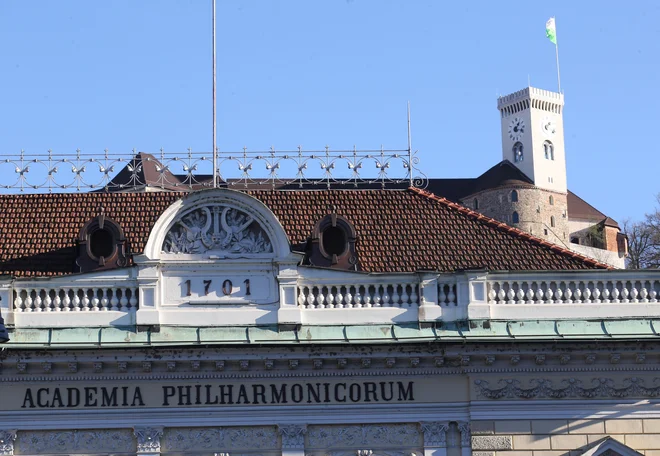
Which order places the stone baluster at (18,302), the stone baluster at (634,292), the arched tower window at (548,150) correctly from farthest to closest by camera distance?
1. the arched tower window at (548,150)
2. the stone baluster at (634,292)
3. the stone baluster at (18,302)

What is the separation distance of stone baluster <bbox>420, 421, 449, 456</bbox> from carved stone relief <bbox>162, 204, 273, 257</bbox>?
465 centimetres

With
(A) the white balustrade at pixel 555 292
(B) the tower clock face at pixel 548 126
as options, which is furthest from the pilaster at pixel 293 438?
(B) the tower clock face at pixel 548 126

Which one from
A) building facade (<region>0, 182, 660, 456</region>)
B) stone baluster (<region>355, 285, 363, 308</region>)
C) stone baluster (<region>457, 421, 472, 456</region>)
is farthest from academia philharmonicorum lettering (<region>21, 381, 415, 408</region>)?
stone baluster (<region>355, 285, 363, 308</region>)

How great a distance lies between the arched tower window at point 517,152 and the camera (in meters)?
154

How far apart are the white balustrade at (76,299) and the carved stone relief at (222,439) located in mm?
2675

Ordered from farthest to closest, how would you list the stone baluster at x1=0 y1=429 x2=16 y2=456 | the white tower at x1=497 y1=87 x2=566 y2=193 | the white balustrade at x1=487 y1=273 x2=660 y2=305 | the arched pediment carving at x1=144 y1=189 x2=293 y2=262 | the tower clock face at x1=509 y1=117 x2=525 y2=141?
the tower clock face at x1=509 y1=117 x2=525 y2=141 < the white tower at x1=497 y1=87 x2=566 y2=193 < the white balustrade at x1=487 y1=273 x2=660 y2=305 < the arched pediment carving at x1=144 y1=189 x2=293 y2=262 < the stone baluster at x1=0 y1=429 x2=16 y2=456

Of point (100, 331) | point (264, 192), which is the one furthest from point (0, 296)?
point (264, 192)

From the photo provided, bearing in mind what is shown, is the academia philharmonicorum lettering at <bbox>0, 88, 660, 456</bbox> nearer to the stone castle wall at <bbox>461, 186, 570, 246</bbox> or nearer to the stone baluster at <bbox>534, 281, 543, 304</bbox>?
the stone baluster at <bbox>534, 281, 543, 304</bbox>

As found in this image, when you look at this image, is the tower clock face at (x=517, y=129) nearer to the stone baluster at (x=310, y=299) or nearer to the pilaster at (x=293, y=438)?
the stone baluster at (x=310, y=299)

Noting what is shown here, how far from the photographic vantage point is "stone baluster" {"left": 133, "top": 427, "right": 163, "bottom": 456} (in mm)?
30734

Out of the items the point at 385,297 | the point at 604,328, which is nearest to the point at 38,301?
the point at 385,297

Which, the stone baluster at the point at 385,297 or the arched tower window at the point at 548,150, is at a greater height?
the arched tower window at the point at 548,150

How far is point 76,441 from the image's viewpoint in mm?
30781

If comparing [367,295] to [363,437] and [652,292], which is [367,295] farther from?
[652,292]
